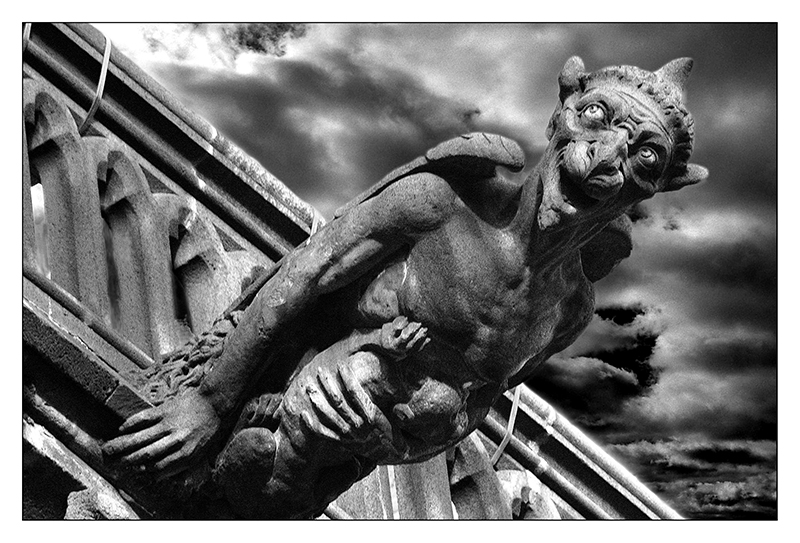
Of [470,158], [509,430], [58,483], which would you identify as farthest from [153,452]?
[509,430]

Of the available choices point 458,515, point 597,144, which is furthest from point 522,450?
point 597,144

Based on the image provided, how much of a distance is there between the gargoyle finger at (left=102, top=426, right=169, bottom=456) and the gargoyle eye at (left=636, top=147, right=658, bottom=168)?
126 cm

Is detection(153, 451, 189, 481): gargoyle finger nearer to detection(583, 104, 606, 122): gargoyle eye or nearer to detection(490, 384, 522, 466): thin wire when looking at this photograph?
detection(583, 104, 606, 122): gargoyle eye

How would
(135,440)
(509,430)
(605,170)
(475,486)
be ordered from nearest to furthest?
(605,170) → (135,440) → (475,486) → (509,430)

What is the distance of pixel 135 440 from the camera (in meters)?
4.48

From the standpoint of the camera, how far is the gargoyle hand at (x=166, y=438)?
448 centimetres

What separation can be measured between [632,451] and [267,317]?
2968 mm

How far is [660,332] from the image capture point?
712 centimetres

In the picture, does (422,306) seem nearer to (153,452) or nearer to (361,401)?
(361,401)

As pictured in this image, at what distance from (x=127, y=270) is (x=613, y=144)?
1691mm

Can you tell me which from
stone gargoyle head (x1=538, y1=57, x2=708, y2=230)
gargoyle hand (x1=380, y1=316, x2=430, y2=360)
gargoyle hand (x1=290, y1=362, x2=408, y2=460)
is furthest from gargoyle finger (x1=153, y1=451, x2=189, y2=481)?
stone gargoyle head (x1=538, y1=57, x2=708, y2=230)

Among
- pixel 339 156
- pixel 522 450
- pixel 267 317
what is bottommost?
pixel 267 317

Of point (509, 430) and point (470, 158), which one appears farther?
point (509, 430)

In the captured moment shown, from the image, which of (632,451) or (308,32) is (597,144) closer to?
(308,32)
